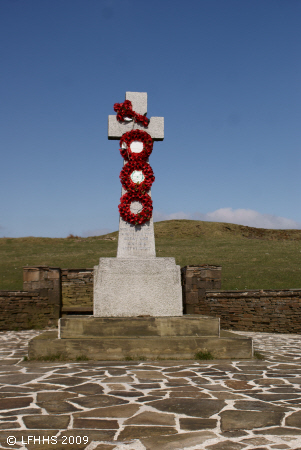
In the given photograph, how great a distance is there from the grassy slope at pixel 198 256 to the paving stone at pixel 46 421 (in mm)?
13485

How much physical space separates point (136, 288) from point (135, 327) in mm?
791

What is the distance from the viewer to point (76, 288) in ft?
52.5

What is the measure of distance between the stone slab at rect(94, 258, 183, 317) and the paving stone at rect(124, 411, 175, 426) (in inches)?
153

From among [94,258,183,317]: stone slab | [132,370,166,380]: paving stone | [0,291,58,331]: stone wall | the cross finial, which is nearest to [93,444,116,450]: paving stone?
[132,370,166,380]: paving stone

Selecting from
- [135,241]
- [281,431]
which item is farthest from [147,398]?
[135,241]

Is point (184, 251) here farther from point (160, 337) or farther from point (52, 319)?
point (160, 337)

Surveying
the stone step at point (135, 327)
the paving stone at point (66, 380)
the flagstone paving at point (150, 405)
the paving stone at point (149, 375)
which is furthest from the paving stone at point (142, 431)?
the stone step at point (135, 327)

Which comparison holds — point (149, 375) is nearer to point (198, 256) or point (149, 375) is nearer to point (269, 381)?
point (269, 381)

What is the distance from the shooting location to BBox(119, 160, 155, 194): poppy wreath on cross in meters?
9.23

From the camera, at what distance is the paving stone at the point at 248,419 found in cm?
414

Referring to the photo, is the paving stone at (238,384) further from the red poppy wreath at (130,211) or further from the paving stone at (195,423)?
the red poppy wreath at (130,211)

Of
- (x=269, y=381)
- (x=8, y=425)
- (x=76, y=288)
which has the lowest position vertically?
(x=269, y=381)

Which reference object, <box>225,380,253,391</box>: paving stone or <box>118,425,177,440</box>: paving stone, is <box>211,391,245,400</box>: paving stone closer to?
<box>225,380,253,391</box>: paving stone

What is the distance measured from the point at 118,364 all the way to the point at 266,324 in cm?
783
